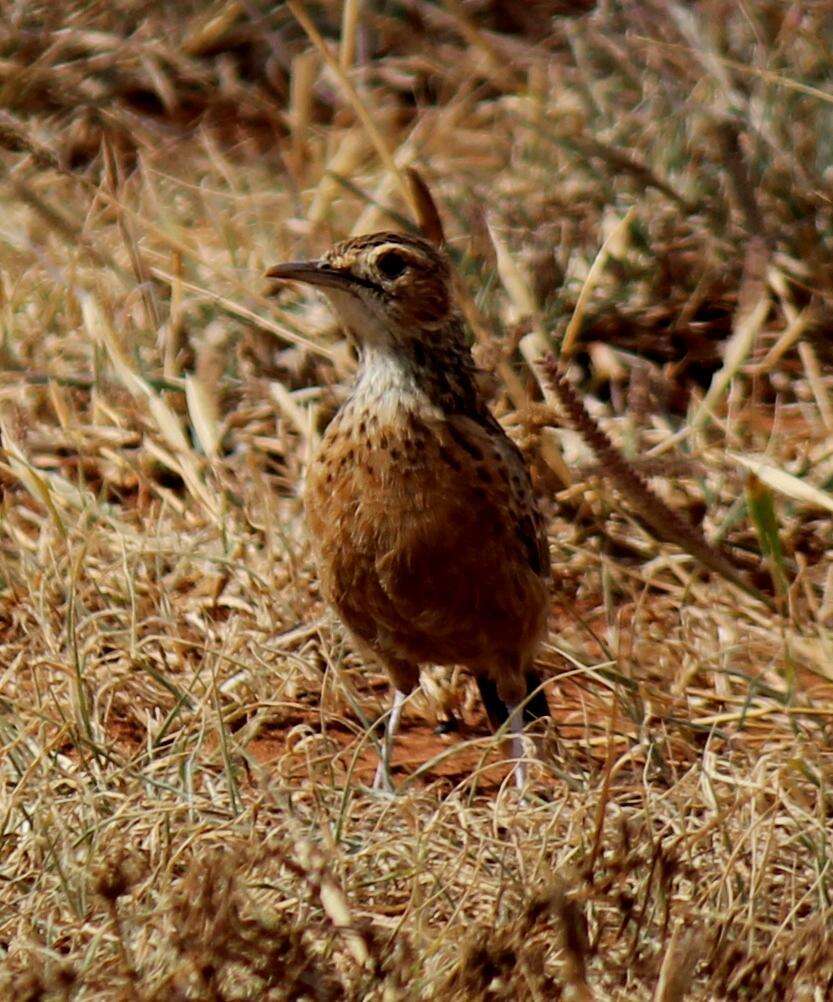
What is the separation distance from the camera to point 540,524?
5.32m

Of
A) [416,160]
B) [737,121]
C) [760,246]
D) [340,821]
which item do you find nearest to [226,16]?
[416,160]

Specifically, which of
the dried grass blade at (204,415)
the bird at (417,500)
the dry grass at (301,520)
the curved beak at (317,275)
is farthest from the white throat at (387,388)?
the dried grass blade at (204,415)

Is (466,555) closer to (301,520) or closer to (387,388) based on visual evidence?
(387,388)

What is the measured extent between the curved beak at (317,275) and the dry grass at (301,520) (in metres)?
0.66

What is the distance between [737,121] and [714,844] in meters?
3.73

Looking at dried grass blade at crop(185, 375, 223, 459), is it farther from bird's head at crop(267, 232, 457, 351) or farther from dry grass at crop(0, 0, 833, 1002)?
bird's head at crop(267, 232, 457, 351)

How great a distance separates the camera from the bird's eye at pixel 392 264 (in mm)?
5180

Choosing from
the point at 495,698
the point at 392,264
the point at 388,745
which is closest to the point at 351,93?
the point at 392,264

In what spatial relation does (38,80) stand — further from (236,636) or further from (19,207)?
(236,636)

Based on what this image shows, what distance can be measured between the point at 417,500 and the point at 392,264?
71 centimetres

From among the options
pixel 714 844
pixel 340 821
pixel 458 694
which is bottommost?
pixel 458 694

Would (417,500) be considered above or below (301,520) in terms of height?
above

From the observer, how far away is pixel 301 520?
609 cm

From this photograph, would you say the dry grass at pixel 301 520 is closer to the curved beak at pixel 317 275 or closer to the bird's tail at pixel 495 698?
the bird's tail at pixel 495 698
